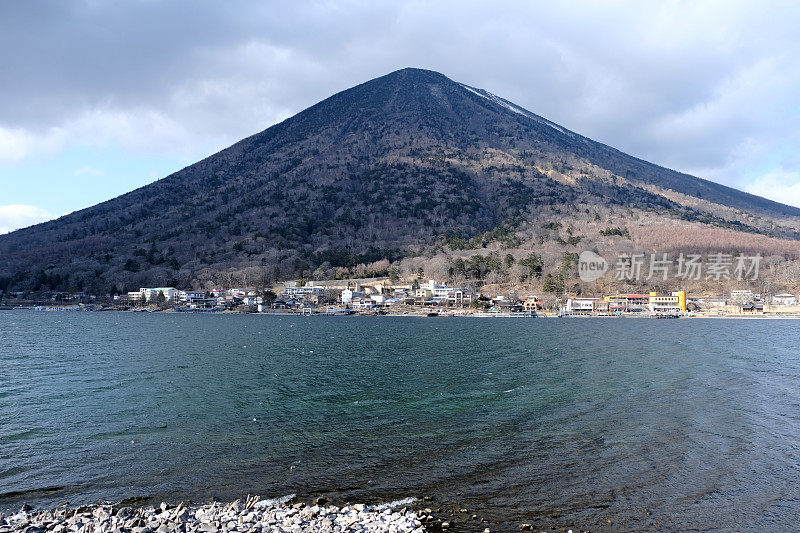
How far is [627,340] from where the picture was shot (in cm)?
5950

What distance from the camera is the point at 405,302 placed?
138 meters

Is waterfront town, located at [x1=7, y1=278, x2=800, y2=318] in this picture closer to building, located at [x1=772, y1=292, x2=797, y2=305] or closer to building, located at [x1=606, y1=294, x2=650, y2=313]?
building, located at [x1=772, y1=292, x2=797, y2=305]

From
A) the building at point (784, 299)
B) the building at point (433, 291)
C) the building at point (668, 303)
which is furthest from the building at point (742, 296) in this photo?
the building at point (433, 291)

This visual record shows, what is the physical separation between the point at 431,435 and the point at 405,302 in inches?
4692

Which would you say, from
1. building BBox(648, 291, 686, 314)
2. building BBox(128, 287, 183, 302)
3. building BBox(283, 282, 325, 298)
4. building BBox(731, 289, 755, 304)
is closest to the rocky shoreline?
building BBox(648, 291, 686, 314)

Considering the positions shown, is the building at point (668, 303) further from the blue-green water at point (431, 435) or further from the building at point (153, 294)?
the building at point (153, 294)

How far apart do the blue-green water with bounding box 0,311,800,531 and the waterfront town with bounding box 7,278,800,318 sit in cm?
8827

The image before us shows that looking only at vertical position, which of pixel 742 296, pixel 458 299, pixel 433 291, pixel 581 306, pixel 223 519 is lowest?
pixel 223 519

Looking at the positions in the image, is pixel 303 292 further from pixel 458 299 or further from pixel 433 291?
pixel 458 299

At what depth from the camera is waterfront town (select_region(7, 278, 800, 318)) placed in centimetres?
12175

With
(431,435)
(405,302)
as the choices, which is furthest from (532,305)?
(431,435)

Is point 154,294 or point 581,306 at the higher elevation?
point 154,294

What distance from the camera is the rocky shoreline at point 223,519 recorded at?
10.9 meters

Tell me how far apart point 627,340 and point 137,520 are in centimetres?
5876
